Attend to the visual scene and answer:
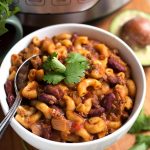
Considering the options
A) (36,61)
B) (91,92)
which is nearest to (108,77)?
(91,92)

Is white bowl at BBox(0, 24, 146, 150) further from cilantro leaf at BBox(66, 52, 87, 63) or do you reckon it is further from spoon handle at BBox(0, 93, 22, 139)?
cilantro leaf at BBox(66, 52, 87, 63)

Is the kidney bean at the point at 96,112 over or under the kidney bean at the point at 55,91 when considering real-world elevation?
under

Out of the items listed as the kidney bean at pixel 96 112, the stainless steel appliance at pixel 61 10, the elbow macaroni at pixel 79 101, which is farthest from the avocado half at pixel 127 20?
the kidney bean at pixel 96 112

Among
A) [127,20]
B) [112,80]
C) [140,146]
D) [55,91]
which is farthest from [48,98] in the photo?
[127,20]

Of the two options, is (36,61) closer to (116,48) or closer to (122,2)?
(116,48)

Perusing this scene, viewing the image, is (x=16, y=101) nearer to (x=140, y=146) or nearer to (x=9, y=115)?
(x=9, y=115)

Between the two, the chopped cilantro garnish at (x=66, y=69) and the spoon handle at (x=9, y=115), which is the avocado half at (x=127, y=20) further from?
the spoon handle at (x=9, y=115)

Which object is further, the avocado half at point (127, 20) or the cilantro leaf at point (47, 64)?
the avocado half at point (127, 20)

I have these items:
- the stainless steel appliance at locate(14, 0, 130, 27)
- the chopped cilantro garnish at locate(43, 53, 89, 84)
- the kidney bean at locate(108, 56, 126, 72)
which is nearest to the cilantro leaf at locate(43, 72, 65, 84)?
the chopped cilantro garnish at locate(43, 53, 89, 84)
